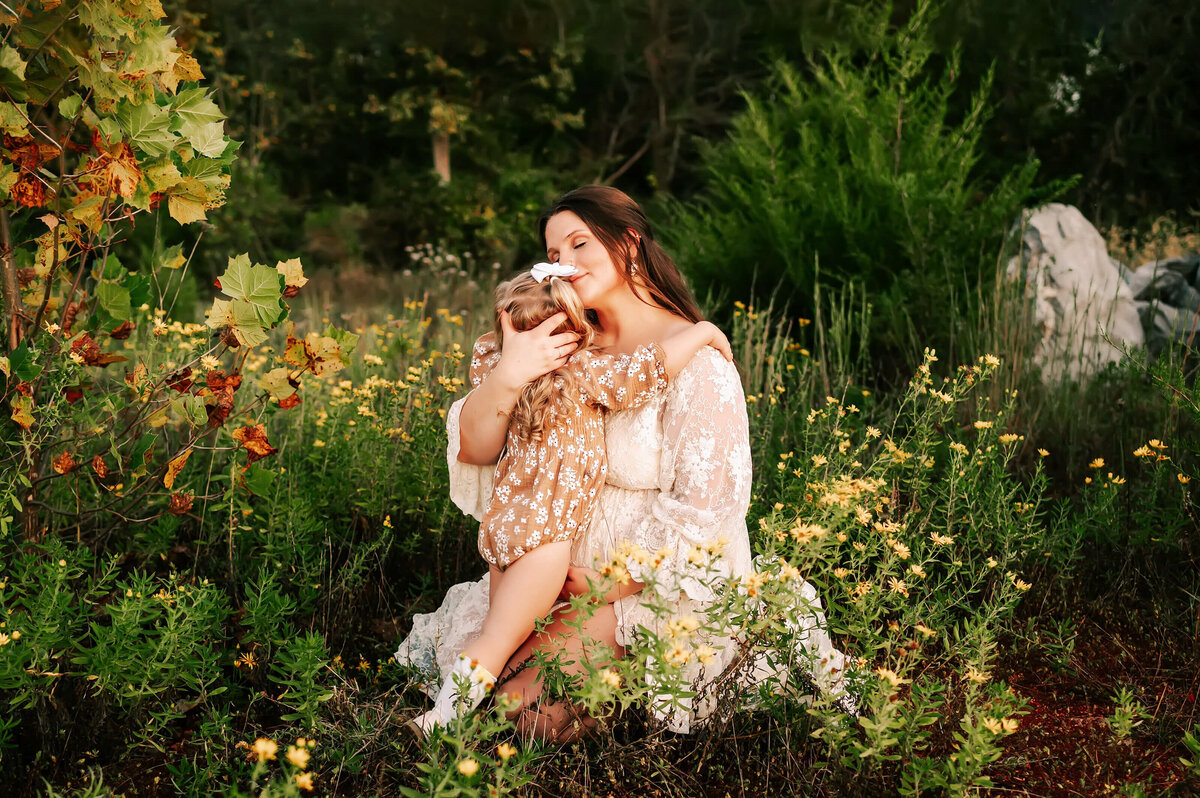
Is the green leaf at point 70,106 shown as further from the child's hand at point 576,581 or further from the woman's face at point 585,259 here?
the child's hand at point 576,581

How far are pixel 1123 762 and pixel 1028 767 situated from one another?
0.69 ft

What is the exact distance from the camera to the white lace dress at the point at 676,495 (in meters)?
2.17

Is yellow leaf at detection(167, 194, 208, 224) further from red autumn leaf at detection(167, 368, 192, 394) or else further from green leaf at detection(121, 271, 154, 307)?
red autumn leaf at detection(167, 368, 192, 394)

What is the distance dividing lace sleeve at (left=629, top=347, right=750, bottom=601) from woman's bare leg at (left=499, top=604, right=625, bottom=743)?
0.17 m

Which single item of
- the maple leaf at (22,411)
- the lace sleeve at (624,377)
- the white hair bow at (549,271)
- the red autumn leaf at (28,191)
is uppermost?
the red autumn leaf at (28,191)

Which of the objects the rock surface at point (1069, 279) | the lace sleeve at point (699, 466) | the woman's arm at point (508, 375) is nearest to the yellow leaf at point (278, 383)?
the woman's arm at point (508, 375)

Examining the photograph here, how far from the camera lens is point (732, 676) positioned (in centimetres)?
195

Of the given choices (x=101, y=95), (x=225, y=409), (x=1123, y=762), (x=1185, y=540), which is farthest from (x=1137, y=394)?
(x=101, y=95)

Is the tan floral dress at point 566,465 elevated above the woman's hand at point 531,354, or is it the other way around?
the woman's hand at point 531,354

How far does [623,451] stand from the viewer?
7.63 feet

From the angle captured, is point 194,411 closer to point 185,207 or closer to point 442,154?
point 185,207

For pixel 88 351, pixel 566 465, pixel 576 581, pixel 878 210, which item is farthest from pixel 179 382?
pixel 878 210

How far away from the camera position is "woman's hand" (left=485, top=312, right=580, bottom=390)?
7.26ft

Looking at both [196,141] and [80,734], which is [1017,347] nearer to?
[196,141]
